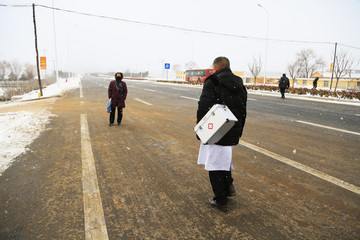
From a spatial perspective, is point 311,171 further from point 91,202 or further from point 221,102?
point 91,202

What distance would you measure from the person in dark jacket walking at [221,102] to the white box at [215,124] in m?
0.13

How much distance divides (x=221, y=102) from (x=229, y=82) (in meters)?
0.24

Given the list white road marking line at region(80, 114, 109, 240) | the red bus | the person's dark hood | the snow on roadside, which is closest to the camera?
white road marking line at region(80, 114, 109, 240)

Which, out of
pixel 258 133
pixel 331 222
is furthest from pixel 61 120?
pixel 331 222

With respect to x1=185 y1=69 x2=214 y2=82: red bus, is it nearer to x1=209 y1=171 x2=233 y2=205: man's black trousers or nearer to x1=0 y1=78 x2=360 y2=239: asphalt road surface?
x1=0 y1=78 x2=360 y2=239: asphalt road surface

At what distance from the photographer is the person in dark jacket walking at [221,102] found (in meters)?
2.57

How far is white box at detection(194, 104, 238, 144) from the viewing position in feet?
7.64

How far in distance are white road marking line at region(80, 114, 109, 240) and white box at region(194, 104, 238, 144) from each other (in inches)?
56.2

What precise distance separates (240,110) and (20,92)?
39909 millimetres

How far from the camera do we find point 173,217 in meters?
2.60

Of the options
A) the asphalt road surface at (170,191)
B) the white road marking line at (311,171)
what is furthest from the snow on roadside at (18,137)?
the white road marking line at (311,171)

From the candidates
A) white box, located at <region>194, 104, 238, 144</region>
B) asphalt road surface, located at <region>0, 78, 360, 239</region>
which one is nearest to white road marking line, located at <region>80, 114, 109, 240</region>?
asphalt road surface, located at <region>0, 78, 360, 239</region>

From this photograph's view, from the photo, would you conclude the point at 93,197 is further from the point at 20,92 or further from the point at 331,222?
the point at 20,92

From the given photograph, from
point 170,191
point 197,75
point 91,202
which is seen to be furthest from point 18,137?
point 197,75
